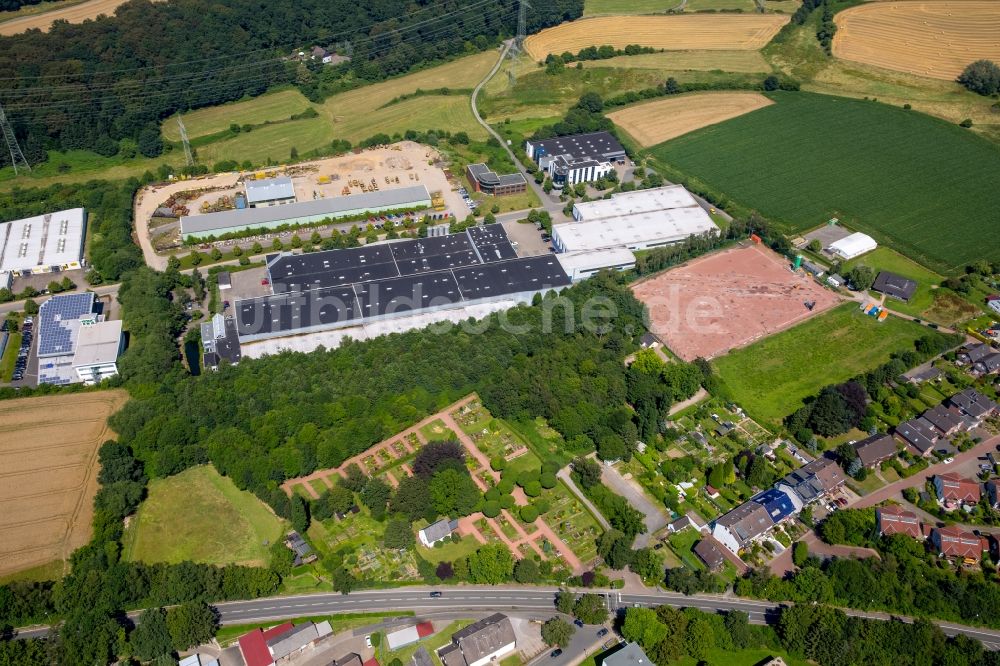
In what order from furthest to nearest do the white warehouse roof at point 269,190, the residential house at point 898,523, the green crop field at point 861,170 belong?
the white warehouse roof at point 269,190
the green crop field at point 861,170
the residential house at point 898,523

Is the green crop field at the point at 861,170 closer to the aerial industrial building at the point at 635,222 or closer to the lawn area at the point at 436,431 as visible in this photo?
the aerial industrial building at the point at 635,222

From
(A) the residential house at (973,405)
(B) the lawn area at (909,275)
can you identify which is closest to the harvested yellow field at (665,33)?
(B) the lawn area at (909,275)

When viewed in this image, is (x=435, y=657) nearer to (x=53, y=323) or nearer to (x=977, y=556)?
(x=977, y=556)

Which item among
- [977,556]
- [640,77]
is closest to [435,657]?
[977,556]

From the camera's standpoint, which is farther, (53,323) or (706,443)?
(53,323)

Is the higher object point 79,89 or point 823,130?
point 79,89

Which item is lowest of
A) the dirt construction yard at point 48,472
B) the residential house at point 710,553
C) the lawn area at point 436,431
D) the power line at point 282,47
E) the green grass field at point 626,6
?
the residential house at point 710,553
